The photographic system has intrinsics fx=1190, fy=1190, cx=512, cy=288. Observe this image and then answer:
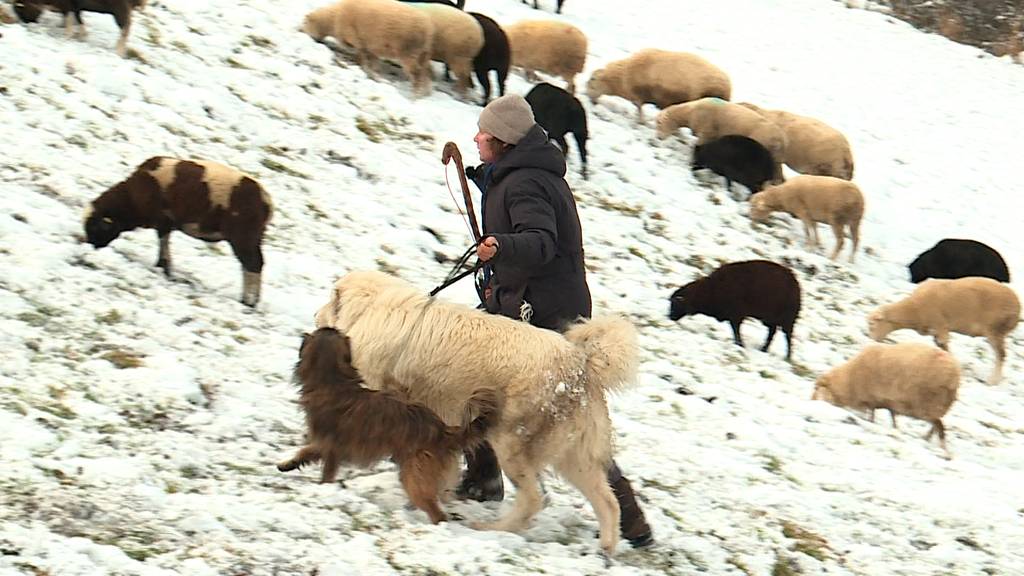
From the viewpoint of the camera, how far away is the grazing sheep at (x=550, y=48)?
51.1ft

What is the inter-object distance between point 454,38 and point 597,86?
9.13 feet

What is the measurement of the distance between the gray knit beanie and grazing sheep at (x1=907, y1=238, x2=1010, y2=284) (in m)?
9.72

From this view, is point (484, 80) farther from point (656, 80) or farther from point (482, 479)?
point (482, 479)

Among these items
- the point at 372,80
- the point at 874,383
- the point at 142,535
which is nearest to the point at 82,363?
the point at 142,535

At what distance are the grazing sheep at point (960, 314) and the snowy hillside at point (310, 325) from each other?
0.37 meters

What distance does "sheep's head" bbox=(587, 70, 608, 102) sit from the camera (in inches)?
630

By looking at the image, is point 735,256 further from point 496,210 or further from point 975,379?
point 496,210

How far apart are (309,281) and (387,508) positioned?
12.2ft

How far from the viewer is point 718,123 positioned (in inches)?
609

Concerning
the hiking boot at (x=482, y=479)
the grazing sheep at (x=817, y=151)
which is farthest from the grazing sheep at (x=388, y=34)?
the hiking boot at (x=482, y=479)

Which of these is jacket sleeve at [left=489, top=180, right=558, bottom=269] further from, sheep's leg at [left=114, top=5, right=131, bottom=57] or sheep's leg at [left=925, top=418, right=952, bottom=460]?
sheep's leg at [left=114, top=5, right=131, bottom=57]

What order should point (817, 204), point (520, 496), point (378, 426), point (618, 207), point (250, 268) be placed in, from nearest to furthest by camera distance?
point (378, 426), point (520, 496), point (250, 268), point (618, 207), point (817, 204)

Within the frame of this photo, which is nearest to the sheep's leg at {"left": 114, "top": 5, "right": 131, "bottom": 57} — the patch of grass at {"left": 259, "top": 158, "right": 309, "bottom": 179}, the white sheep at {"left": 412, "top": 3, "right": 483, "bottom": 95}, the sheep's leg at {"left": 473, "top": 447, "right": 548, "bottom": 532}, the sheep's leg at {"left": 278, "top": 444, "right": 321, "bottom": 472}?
the patch of grass at {"left": 259, "top": 158, "right": 309, "bottom": 179}

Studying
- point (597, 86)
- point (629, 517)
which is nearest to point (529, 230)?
point (629, 517)
